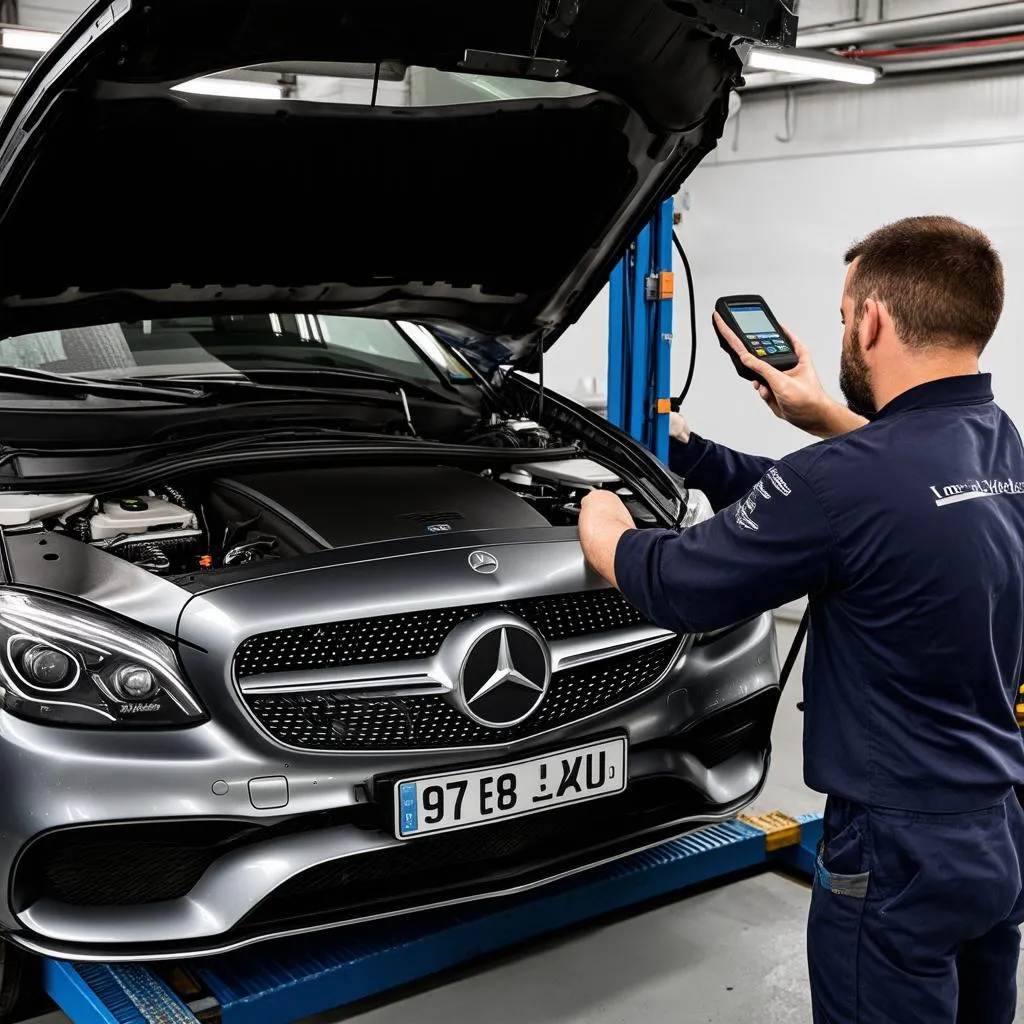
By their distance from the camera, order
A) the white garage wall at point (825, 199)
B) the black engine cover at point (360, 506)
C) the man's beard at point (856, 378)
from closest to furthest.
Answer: the man's beard at point (856, 378) < the black engine cover at point (360, 506) < the white garage wall at point (825, 199)

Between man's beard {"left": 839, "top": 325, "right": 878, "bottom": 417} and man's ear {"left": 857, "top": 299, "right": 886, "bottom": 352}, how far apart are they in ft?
0.07

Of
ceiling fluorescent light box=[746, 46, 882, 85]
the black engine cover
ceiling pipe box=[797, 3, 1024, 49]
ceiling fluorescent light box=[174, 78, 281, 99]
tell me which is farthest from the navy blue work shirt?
ceiling pipe box=[797, 3, 1024, 49]

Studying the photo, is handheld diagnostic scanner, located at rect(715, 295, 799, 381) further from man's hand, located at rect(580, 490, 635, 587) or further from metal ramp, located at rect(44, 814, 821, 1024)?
metal ramp, located at rect(44, 814, 821, 1024)

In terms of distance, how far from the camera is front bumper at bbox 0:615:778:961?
190 centimetres

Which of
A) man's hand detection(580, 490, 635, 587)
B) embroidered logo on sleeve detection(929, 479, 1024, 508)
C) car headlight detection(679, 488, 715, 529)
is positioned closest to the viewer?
embroidered logo on sleeve detection(929, 479, 1024, 508)

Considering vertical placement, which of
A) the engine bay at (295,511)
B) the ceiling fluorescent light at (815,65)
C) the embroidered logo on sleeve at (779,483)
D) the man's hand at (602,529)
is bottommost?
the engine bay at (295,511)

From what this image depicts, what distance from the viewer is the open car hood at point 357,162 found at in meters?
2.16

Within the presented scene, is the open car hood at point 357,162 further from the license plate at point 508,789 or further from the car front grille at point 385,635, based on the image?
the license plate at point 508,789

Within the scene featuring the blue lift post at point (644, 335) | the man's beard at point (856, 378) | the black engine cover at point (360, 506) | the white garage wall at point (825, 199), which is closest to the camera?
the man's beard at point (856, 378)

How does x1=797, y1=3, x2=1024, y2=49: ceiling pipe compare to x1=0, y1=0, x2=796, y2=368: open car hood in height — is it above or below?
above

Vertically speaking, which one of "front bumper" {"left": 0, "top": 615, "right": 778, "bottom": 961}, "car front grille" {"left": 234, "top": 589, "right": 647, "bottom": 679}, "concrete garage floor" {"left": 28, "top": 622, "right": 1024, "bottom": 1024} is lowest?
"concrete garage floor" {"left": 28, "top": 622, "right": 1024, "bottom": 1024}

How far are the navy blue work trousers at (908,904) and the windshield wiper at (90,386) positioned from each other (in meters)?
1.76

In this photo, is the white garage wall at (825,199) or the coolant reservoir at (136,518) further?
the white garage wall at (825,199)

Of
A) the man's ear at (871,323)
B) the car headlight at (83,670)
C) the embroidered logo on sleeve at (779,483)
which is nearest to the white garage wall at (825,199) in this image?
the man's ear at (871,323)
